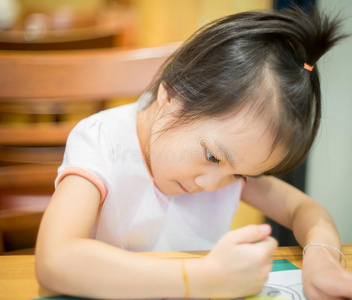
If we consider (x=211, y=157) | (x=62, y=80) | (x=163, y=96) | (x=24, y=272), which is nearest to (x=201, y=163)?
(x=211, y=157)

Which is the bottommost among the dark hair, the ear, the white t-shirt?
the white t-shirt

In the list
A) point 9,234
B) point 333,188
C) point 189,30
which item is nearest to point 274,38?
point 333,188

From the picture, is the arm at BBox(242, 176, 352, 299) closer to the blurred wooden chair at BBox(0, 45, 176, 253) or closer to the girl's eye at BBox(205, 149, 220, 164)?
Answer: the girl's eye at BBox(205, 149, 220, 164)

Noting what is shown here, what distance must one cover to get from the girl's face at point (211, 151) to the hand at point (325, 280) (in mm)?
141

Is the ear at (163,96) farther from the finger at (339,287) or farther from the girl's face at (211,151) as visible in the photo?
the finger at (339,287)

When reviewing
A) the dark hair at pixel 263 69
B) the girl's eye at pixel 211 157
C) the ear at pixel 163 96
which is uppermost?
the dark hair at pixel 263 69

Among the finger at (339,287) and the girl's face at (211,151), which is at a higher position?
the girl's face at (211,151)

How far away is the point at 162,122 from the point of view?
0.55m

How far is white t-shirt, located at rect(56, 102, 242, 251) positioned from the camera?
0.57 m

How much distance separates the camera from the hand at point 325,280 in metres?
0.43

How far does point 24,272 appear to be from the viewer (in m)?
0.47

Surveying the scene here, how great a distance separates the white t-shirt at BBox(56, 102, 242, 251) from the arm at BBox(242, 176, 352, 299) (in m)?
0.05

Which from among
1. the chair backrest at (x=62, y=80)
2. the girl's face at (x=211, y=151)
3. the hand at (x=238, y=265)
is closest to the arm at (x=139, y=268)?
the hand at (x=238, y=265)

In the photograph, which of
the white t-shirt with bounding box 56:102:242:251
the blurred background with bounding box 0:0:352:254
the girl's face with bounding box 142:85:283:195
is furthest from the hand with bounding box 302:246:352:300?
the blurred background with bounding box 0:0:352:254
